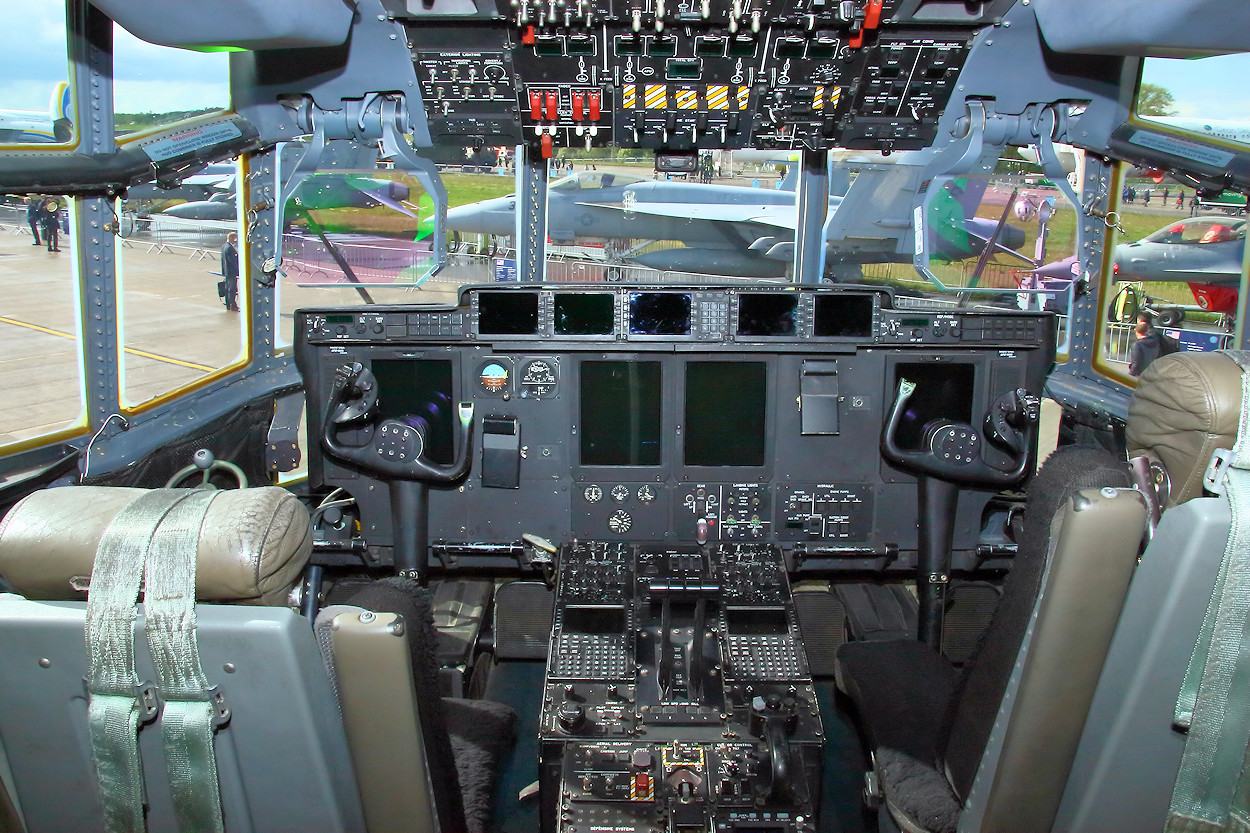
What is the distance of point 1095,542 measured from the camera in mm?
1269

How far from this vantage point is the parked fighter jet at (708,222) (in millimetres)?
4027

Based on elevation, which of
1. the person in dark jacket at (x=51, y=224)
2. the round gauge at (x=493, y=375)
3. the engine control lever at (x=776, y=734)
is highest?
the person in dark jacket at (x=51, y=224)

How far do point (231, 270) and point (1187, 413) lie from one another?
3603 mm

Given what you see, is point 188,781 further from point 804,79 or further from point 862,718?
point 804,79

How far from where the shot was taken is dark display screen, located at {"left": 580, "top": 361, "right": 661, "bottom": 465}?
324 cm

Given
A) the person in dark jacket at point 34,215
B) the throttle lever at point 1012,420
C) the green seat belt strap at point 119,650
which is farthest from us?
the throttle lever at point 1012,420

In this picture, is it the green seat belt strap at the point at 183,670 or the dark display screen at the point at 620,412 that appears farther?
the dark display screen at the point at 620,412

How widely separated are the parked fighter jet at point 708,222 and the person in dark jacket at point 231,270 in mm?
920

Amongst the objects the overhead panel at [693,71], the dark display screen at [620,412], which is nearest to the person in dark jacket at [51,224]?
the overhead panel at [693,71]

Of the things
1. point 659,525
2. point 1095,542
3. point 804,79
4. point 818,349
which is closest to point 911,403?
point 818,349

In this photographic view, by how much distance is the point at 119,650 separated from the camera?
1.13 metres

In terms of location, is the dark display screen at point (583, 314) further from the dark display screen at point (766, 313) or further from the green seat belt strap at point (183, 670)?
the green seat belt strap at point (183, 670)

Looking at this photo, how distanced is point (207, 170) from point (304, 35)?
708mm

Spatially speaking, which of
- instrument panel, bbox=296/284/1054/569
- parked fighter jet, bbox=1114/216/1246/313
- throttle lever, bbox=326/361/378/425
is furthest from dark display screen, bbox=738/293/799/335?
parked fighter jet, bbox=1114/216/1246/313
